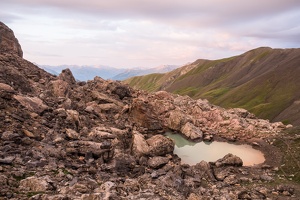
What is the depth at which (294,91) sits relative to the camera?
189375mm

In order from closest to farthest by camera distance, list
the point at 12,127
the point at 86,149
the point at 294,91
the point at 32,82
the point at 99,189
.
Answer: the point at 99,189, the point at 12,127, the point at 86,149, the point at 32,82, the point at 294,91

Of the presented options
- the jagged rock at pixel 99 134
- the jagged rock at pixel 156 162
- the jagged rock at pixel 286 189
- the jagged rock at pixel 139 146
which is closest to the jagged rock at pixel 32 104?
the jagged rock at pixel 99 134

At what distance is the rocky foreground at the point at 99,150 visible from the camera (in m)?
30.9

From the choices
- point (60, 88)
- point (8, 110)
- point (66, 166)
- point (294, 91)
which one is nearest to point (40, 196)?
point (66, 166)

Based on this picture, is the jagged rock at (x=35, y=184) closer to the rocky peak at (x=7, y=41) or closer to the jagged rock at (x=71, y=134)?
the jagged rock at (x=71, y=134)

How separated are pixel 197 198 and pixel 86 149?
18389 mm

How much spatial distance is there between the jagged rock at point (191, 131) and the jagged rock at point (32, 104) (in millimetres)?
40332

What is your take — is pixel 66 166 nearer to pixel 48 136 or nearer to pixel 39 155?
pixel 39 155

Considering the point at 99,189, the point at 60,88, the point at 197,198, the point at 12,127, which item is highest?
the point at 60,88

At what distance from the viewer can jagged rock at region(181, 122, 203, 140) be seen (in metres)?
76.6

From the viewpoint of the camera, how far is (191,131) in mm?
77812

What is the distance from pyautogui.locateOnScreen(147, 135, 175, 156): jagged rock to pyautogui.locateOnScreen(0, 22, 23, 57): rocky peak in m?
49.1

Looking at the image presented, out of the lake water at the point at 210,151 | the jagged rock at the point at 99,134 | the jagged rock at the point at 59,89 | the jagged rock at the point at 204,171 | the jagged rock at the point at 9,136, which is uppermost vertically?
the jagged rock at the point at 59,89

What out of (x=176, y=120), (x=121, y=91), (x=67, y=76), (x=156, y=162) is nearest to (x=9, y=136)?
(x=156, y=162)
